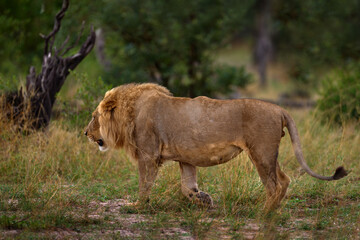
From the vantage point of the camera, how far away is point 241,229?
461 cm

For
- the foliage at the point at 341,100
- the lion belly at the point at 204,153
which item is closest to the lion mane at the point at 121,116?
the lion belly at the point at 204,153

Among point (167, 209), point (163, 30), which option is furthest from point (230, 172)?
point (163, 30)

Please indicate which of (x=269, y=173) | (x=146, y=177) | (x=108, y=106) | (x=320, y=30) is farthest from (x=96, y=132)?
(x=320, y=30)

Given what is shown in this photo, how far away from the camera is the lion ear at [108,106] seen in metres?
5.58

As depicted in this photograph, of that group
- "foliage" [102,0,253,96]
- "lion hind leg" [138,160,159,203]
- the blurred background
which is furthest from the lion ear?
"foliage" [102,0,253,96]

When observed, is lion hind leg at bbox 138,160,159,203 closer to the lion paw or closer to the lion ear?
the lion paw

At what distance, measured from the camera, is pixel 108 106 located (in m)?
5.59

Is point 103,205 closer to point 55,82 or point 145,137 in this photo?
point 145,137

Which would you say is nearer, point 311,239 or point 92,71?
point 311,239

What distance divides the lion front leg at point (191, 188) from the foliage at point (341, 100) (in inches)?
166

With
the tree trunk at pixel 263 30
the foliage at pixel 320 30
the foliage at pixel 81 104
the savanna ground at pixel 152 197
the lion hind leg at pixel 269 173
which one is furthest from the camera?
the tree trunk at pixel 263 30

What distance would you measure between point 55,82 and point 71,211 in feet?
11.3

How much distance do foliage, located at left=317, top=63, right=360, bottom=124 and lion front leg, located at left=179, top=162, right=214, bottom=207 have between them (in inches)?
166

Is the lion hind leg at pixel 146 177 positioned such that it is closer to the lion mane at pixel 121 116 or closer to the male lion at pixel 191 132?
the male lion at pixel 191 132
